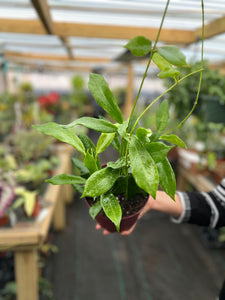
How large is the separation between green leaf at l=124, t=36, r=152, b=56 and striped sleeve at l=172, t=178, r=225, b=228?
60cm

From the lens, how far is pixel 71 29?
1.76 metres

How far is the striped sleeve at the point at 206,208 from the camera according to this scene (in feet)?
2.83

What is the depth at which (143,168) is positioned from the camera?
462 mm

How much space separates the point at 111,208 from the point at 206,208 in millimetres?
495

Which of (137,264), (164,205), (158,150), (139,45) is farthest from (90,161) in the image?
(137,264)

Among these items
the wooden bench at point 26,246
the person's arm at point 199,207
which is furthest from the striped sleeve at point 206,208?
the wooden bench at point 26,246

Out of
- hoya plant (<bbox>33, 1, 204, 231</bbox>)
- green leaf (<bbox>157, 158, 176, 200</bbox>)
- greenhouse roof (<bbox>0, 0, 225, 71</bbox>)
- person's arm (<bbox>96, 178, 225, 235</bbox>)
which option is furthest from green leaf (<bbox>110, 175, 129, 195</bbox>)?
greenhouse roof (<bbox>0, 0, 225, 71</bbox>)

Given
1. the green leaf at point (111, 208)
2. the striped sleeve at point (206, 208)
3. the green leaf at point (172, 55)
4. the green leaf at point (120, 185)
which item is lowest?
the striped sleeve at point (206, 208)

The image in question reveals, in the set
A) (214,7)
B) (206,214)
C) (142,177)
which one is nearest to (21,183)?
(206,214)

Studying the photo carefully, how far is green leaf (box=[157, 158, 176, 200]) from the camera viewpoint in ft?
1.73

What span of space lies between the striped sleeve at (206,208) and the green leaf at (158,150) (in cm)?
45

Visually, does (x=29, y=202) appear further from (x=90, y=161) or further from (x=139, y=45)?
(x=139, y=45)

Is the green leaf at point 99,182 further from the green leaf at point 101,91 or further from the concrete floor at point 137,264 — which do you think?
the concrete floor at point 137,264

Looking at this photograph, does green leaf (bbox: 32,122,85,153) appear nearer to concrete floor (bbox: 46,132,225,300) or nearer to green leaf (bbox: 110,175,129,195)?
green leaf (bbox: 110,175,129,195)
